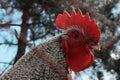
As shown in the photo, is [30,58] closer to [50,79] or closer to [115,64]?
[50,79]

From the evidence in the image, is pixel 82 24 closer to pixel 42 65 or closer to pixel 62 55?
pixel 62 55

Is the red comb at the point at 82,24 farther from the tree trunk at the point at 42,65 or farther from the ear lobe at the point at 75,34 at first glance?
the tree trunk at the point at 42,65

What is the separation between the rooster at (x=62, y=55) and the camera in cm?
259

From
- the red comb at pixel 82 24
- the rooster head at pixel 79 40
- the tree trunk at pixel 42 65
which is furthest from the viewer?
the red comb at pixel 82 24

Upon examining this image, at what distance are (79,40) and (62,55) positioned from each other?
0.76ft

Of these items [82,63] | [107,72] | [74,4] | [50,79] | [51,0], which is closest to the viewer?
[50,79]

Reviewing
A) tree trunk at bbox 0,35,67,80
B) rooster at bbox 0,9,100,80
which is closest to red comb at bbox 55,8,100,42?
rooster at bbox 0,9,100,80

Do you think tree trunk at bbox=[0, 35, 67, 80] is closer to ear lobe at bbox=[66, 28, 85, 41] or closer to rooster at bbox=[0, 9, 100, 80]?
rooster at bbox=[0, 9, 100, 80]

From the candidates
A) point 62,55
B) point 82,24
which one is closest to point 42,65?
point 62,55

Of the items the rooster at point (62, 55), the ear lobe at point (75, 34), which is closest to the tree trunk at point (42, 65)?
the rooster at point (62, 55)

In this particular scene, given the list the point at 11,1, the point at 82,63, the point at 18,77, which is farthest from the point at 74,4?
the point at 18,77

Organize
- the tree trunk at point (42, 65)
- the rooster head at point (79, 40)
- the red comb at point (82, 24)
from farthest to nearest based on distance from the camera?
the red comb at point (82, 24), the rooster head at point (79, 40), the tree trunk at point (42, 65)

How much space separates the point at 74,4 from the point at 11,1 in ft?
4.87

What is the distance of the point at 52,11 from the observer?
780 cm
